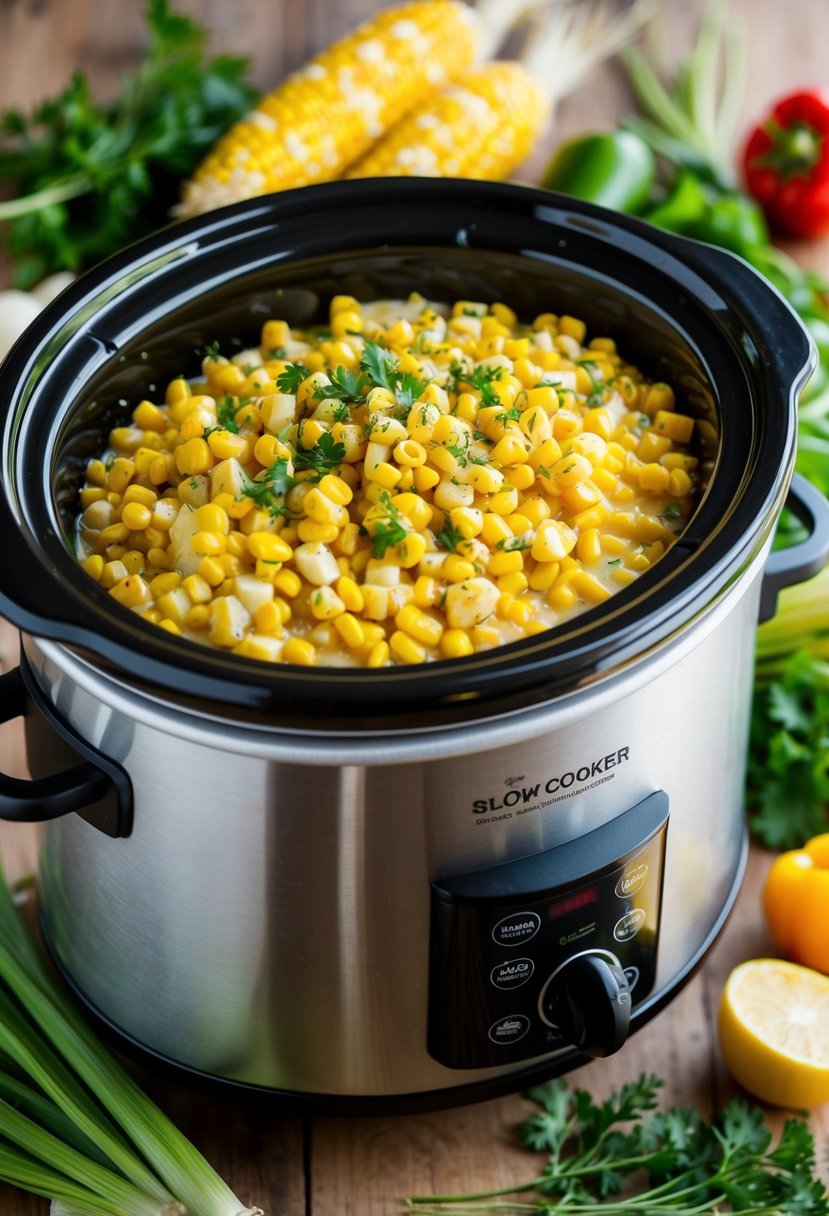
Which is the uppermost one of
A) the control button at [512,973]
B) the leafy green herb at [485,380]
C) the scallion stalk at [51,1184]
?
the leafy green herb at [485,380]

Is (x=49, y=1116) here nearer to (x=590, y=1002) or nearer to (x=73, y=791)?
(x=73, y=791)

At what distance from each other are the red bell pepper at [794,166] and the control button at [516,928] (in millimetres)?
2328

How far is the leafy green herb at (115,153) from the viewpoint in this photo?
11.0ft

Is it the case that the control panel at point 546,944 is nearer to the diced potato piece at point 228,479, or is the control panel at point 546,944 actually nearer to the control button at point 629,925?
the control button at point 629,925

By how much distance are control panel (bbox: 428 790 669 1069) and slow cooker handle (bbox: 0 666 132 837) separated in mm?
406

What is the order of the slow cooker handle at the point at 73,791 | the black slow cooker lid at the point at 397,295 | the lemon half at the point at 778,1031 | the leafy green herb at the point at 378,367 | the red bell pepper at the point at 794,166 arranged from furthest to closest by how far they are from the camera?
the red bell pepper at the point at 794,166
the lemon half at the point at 778,1031
the leafy green herb at the point at 378,367
the slow cooker handle at the point at 73,791
the black slow cooker lid at the point at 397,295

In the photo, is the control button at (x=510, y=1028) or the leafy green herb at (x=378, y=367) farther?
the leafy green herb at (x=378, y=367)

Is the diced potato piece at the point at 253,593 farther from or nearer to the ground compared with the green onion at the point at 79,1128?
farther from the ground

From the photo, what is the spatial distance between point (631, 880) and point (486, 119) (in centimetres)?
208

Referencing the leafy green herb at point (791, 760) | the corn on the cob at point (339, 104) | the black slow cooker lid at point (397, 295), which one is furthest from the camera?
the corn on the cob at point (339, 104)

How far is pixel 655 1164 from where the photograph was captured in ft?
6.86

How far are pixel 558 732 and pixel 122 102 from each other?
2438mm

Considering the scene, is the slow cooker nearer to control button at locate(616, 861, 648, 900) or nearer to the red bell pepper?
control button at locate(616, 861, 648, 900)

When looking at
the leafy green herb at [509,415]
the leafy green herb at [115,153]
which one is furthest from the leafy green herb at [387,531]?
the leafy green herb at [115,153]
